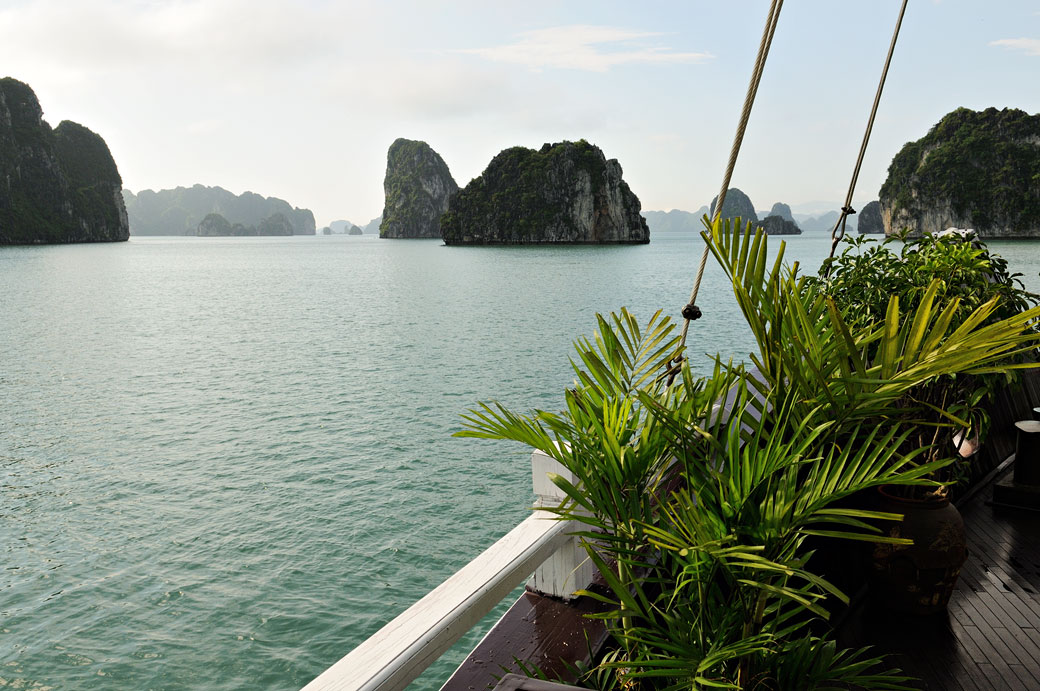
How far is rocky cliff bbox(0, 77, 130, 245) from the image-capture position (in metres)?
89.6

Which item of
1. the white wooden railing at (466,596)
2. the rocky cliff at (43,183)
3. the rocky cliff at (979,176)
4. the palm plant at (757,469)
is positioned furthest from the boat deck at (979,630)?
the rocky cliff at (43,183)

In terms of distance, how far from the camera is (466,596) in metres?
1.18

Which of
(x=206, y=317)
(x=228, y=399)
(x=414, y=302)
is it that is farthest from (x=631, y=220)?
(x=228, y=399)

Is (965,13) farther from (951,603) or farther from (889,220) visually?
(889,220)

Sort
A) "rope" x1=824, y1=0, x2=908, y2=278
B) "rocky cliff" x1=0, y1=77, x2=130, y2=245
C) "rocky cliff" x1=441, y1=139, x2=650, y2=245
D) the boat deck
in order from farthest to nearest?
"rocky cliff" x1=441, y1=139, x2=650, y2=245 < "rocky cliff" x1=0, y1=77, x2=130, y2=245 < "rope" x1=824, y1=0, x2=908, y2=278 < the boat deck

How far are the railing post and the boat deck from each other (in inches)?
35.0

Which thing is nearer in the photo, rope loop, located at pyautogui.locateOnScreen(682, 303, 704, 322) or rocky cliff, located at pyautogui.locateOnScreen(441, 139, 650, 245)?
rope loop, located at pyautogui.locateOnScreen(682, 303, 704, 322)

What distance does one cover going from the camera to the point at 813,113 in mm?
5395

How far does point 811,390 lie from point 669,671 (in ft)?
1.78

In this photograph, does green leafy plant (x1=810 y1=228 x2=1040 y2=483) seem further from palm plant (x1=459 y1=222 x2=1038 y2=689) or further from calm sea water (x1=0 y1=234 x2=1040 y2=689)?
calm sea water (x1=0 y1=234 x2=1040 y2=689)

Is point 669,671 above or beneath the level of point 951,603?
above

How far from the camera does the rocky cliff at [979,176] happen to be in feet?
242

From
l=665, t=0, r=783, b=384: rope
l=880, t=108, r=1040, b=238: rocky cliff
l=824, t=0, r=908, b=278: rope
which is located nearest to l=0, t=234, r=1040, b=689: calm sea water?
l=665, t=0, r=783, b=384: rope

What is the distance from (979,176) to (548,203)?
5224 centimetres
